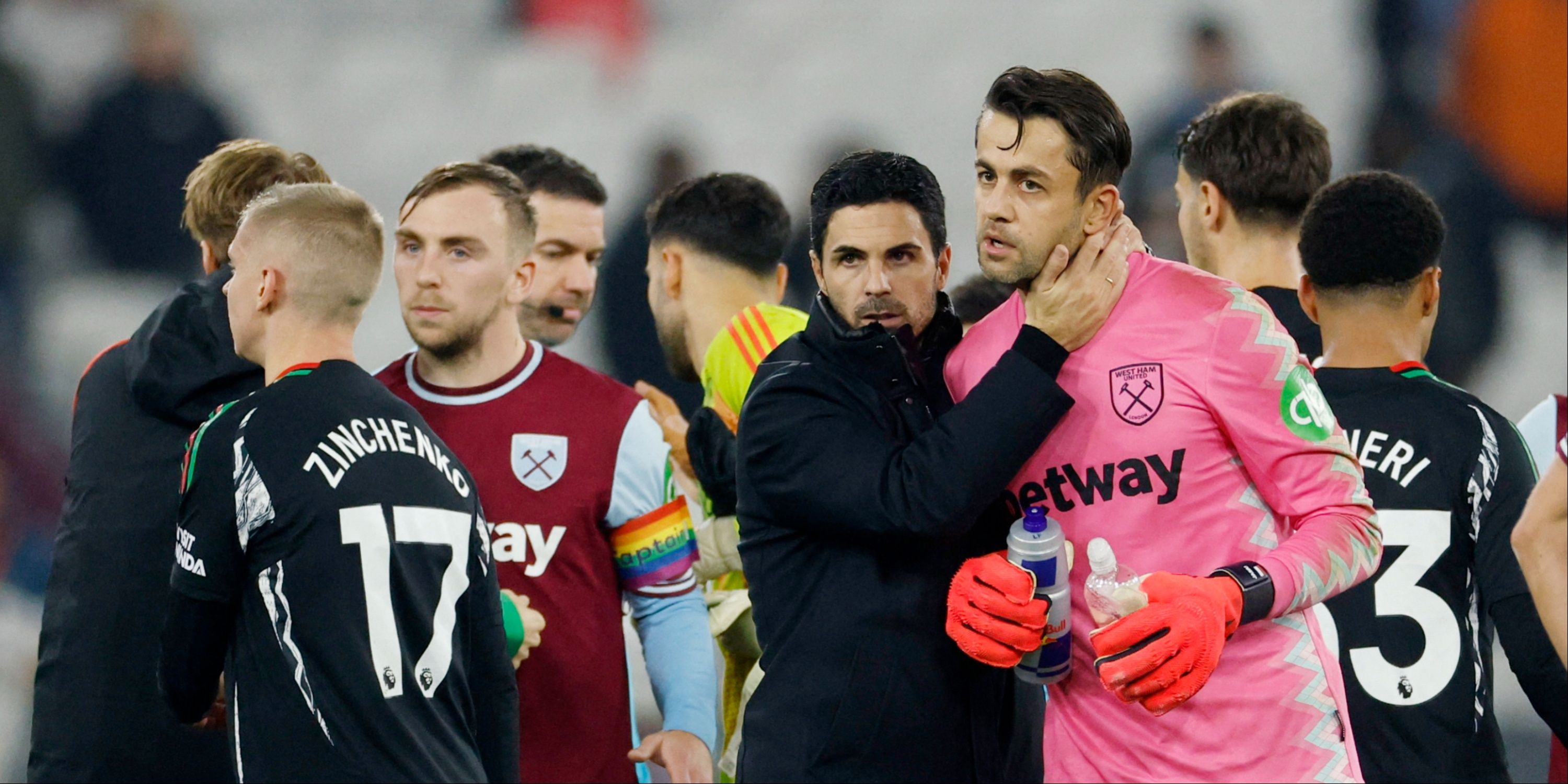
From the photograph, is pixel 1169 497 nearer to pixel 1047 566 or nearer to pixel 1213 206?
pixel 1047 566

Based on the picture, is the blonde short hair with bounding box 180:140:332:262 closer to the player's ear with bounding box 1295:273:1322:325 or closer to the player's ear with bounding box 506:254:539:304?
the player's ear with bounding box 506:254:539:304

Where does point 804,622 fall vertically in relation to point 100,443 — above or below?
below

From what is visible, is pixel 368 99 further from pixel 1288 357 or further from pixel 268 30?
pixel 1288 357

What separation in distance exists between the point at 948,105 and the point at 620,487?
6.04m

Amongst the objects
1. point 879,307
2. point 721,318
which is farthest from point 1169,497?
point 721,318

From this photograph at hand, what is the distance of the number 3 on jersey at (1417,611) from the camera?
3.53m

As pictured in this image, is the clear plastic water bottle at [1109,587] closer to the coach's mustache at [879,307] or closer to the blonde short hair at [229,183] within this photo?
the coach's mustache at [879,307]

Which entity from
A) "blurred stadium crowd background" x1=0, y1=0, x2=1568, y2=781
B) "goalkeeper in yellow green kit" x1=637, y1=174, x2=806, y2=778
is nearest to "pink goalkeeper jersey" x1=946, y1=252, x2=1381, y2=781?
"goalkeeper in yellow green kit" x1=637, y1=174, x2=806, y2=778

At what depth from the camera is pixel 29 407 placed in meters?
8.09

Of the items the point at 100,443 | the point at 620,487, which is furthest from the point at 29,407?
the point at 620,487

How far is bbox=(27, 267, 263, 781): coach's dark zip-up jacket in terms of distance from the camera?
3.76 meters

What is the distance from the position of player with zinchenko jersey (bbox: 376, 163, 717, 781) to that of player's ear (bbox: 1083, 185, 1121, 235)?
165 centimetres

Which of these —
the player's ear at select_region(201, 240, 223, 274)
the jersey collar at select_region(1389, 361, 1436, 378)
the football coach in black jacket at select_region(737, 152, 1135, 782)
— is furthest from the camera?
the player's ear at select_region(201, 240, 223, 274)

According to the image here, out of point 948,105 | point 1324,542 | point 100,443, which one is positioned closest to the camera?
point 1324,542
